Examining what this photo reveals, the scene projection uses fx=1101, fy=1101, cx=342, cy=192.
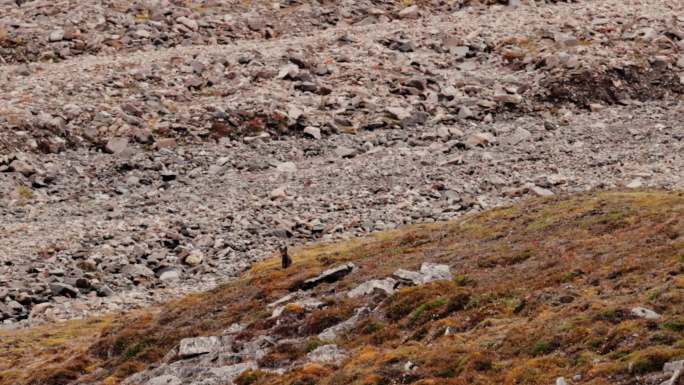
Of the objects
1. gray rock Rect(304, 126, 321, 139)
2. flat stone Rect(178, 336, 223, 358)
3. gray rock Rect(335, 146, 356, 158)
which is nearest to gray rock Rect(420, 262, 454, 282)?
flat stone Rect(178, 336, 223, 358)

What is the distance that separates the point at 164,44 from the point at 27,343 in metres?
41.8

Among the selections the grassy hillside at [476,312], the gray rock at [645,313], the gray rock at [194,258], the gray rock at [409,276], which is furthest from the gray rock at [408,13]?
the gray rock at [645,313]

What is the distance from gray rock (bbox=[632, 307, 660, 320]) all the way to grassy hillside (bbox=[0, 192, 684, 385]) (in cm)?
18

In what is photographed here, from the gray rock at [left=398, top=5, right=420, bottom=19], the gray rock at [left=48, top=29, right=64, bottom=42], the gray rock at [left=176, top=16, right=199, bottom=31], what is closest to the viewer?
the gray rock at [left=48, top=29, right=64, bottom=42]

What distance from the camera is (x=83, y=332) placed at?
42906mm

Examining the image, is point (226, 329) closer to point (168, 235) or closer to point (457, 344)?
point (457, 344)

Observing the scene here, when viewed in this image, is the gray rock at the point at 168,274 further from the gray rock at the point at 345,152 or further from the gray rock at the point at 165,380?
the gray rock at the point at 345,152

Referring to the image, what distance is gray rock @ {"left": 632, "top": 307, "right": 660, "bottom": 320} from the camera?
27.1m

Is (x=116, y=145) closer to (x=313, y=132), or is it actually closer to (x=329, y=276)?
(x=313, y=132)

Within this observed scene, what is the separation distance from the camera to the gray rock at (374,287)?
118ft

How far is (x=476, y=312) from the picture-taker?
32094 millimetres

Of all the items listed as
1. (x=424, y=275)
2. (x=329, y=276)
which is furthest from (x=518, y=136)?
(x=424, y=275)

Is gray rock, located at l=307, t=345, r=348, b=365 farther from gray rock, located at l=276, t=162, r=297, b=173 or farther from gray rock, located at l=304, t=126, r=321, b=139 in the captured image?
gray rock, located at l=304, t=126, r=321, b=139

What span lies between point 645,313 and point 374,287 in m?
11.1
